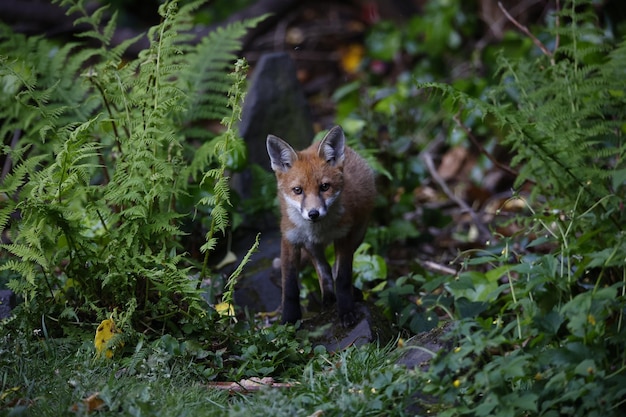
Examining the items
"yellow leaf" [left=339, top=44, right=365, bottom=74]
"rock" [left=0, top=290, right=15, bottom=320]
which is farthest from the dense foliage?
"yellow leaf" [left=339, top=44, right=365, bottom=74]

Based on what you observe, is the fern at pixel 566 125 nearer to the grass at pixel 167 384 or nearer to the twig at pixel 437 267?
the twig at pixel 437 267

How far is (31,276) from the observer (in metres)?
4.62

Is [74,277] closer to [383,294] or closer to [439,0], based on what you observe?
[383,294]

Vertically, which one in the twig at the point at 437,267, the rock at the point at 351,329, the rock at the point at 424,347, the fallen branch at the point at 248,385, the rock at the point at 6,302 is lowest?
the twig at the point at 437,267

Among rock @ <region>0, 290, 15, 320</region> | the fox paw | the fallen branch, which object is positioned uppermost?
rock @ <region>0, 290, 15, 320</region>

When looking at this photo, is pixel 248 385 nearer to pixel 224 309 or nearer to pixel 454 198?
pixel 224 309

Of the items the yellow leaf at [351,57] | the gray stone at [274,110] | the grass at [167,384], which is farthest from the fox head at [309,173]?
the yellow leaf at [351,57]

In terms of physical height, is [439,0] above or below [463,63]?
above

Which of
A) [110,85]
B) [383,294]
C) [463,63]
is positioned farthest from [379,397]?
[463,63]

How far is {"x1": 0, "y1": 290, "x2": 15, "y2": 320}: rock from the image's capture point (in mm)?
5125

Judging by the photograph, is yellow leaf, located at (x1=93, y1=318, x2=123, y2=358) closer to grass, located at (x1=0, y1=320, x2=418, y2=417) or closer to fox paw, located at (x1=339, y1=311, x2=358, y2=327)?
grass, located at (x1=0, y1=320, x2=418, y2=417)

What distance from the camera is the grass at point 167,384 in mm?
3861

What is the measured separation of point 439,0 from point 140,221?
28.8 ft

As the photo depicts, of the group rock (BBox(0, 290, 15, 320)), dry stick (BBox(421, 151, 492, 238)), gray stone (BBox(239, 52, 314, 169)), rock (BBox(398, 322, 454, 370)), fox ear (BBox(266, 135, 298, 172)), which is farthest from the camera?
dry stick (BBox(421, 151, 492, 238))
